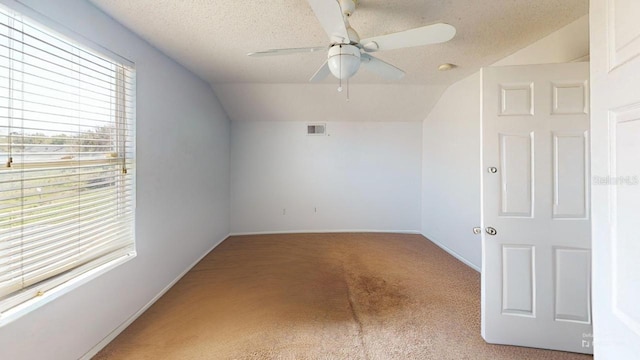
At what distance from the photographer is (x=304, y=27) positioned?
6.15 ft

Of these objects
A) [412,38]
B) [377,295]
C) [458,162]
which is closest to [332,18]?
[412,38]

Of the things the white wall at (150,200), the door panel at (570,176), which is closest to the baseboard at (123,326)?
the white wall at (150,200)

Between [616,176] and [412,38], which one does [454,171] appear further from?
[616,176]

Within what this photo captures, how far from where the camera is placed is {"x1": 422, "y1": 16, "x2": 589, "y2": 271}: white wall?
2.53 m

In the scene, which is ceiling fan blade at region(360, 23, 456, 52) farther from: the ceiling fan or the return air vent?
the return air vent

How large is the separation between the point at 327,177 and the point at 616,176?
392 cm

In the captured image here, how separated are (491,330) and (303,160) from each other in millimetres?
3571

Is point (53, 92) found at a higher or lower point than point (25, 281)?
higher

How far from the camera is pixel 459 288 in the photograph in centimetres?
251

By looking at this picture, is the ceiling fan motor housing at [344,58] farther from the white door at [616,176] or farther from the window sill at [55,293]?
the window sill at [55,293]

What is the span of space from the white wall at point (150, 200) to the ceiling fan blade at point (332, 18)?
62.0 inches

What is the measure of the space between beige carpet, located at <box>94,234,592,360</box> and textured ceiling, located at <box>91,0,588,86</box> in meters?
2.44

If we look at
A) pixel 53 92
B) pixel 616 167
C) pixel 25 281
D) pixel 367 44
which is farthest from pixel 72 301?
pixel 616 167

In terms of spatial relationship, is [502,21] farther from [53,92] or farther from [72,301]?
[72,301]
